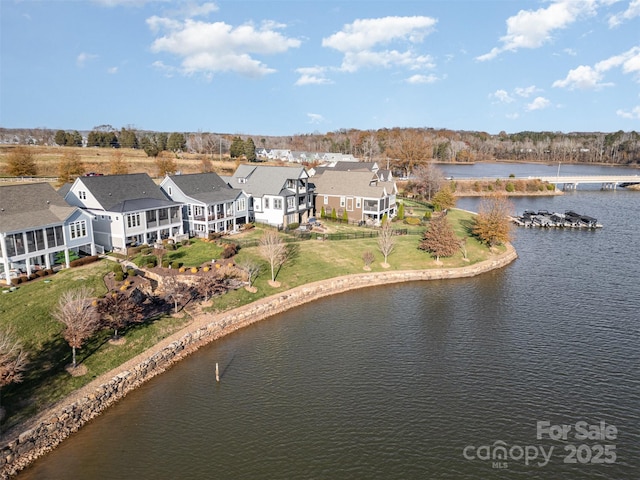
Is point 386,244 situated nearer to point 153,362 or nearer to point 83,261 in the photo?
point 153,362

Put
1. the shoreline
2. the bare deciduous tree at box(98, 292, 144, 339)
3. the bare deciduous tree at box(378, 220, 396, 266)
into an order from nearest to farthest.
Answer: the shoreline < the bare deciduous tree at box(98, 292, 144, 339) < the bare deciduous tree at box(378, 220, 396, 266)

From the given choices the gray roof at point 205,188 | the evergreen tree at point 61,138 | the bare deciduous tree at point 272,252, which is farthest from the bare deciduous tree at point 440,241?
the evergreen tree at point 61,138

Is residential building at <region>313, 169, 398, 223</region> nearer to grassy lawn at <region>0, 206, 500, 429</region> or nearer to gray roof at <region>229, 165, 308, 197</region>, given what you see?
gray roof at <region>229, 165, 308, 197</region>

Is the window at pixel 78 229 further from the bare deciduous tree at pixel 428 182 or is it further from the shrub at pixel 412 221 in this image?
the bare deciduous tree at pixel 428 182

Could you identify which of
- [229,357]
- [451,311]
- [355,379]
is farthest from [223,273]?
[451,311]

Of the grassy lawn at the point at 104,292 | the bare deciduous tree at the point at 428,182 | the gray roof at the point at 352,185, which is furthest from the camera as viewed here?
the bare deciduous tree at the point at 428,182

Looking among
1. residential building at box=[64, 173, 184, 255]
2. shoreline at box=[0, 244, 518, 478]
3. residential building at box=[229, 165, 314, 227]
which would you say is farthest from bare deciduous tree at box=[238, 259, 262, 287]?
residential building at box=[229, 165, 314, 227]

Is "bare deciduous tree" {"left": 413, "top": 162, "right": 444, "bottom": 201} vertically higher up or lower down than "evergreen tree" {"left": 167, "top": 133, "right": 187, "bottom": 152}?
lower down
